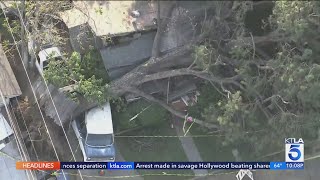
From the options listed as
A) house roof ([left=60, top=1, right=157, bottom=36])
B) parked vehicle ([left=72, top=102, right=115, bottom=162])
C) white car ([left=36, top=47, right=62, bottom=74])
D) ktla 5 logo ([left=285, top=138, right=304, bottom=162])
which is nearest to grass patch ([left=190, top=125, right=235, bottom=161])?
ktla 5 logo ([left=285, top=138, right=304, bottom=162])

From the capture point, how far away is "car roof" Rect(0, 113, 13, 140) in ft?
58.2

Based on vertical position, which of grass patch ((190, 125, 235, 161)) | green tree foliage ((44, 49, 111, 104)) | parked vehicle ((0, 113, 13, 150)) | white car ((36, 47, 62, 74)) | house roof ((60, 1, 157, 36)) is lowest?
grass patch ((190, 125, 235, 161))

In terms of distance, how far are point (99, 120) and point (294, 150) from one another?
7345 mm

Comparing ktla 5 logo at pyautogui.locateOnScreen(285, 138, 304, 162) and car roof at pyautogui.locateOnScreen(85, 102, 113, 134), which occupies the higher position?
car roof at pyautogui.locateOnScreen(85, 102, 113, 134)

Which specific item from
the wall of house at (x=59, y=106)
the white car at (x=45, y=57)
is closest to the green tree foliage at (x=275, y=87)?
the wall of house at (x=59, y=106)

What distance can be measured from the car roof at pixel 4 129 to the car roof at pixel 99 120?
115 inches

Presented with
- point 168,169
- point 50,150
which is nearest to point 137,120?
point 168,169

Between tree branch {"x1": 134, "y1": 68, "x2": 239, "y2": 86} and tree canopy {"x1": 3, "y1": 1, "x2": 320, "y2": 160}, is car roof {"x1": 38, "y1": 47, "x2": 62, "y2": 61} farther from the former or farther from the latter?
tree branch {"x1": 134, "y1": 68, "x2": 239, "y2": 86}

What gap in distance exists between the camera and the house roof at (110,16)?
61.9ft

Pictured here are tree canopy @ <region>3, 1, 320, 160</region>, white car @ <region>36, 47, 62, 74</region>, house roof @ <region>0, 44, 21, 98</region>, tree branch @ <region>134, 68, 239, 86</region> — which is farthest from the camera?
white car @ <region>36, 47, 62, 74</region>

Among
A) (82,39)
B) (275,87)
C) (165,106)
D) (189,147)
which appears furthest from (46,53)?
(275,87)

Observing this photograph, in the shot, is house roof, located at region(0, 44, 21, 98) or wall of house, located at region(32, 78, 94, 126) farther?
house roof, located at region(0, 44, 21, 98)

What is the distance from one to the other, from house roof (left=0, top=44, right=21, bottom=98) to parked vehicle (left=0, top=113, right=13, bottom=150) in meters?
0.97

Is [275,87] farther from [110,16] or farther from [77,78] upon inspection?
[77,78]
